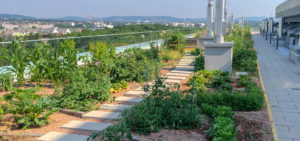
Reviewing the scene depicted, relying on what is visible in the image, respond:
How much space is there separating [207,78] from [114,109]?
3.32m

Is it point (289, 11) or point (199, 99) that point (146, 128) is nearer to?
point (199, 99)

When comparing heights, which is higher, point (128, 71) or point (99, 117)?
point (128, 71)

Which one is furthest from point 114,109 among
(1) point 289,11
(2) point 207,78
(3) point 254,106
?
(1) point 289,11

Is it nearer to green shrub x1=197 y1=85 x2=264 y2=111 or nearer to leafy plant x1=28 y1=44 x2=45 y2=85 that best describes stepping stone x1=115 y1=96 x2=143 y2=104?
green shrub x1=197 y1=85 x2=264 y2=111

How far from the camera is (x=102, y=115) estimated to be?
4941 millimetres

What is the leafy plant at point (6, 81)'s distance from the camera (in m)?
6.44

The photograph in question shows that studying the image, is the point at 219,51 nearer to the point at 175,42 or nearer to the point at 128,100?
the point at 128,100

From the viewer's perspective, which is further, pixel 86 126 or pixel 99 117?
pixel 99 117

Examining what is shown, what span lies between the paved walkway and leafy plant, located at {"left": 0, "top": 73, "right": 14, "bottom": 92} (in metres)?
5.95

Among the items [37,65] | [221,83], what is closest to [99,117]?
[37,65]

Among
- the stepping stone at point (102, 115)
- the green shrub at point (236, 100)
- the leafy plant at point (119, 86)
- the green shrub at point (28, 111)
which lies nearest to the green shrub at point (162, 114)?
the stepping stone at point (102, 115)

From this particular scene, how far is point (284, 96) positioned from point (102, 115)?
463 cm

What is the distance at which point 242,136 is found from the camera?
4.06 meters

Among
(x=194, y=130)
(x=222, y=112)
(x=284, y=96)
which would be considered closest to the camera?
(x=194, y=130)
